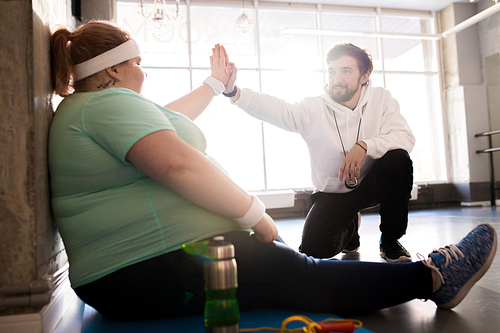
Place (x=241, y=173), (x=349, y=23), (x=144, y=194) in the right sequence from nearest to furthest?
(x=144, y=194), (x=241, y=173), (x=349, y=23)

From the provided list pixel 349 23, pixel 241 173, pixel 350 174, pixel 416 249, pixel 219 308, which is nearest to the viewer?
pixel 219 308

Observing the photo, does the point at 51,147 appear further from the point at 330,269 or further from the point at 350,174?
the point at 350,174

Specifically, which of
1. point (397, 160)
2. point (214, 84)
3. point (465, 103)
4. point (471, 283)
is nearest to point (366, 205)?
point (397, 160)

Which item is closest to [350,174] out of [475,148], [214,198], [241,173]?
[214,198]

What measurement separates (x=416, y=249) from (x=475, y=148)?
6378 millimetres

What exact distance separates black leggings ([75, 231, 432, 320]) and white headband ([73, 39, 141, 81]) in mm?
668

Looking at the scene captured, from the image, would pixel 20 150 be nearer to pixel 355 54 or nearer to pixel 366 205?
pixel 366 205

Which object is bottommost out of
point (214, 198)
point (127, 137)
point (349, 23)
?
point (214, 198)

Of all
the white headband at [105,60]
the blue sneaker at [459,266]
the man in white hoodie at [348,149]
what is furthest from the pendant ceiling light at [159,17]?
the blue sneaker at [459,266]

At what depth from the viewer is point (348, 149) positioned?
7.79 ft

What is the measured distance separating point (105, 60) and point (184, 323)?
2.91 feet

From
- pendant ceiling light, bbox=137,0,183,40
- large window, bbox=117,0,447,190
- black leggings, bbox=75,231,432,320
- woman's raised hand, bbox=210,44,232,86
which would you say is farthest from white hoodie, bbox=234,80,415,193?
large window, bbox=117,0,447,190

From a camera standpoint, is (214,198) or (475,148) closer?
(214,198)

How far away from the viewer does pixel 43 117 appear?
4.08 feet
